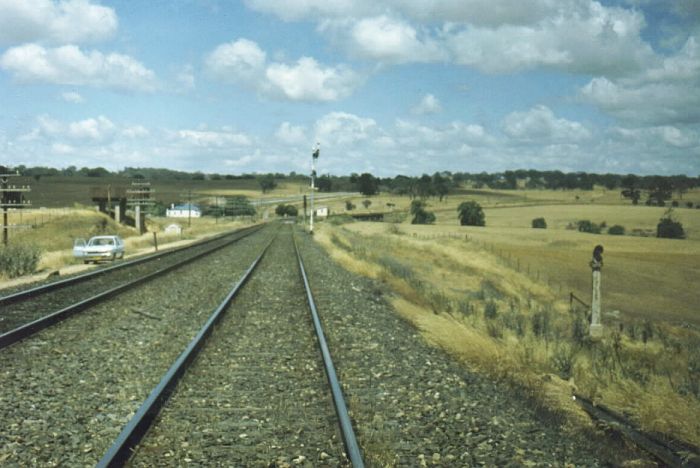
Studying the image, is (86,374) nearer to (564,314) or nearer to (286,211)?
(564,314)

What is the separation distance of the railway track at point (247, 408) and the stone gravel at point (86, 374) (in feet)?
1.02

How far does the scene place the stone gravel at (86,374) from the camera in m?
5.43

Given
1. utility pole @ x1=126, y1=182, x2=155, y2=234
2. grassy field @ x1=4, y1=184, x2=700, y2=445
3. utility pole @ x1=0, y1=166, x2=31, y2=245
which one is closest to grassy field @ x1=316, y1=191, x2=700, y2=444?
grassy field @ x1=4, y1=184, x2=700, y2=445

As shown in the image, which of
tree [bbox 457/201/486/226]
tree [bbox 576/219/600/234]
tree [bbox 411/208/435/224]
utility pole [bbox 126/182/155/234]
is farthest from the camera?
tree [bbox 411/208/435/224]

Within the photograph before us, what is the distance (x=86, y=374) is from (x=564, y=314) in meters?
18.2

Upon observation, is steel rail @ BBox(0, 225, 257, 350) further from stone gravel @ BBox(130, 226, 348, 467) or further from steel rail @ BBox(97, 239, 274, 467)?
stone gravel @ BBox(130, 226, 348, 467)

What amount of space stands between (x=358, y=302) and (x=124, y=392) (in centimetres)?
839

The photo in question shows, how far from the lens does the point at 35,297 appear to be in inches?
599

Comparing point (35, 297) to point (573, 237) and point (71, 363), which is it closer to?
point (71, 363)

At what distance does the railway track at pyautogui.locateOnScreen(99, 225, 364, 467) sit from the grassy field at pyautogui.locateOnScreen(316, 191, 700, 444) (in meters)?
2.46

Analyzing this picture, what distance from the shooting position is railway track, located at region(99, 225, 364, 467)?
5.22 meters

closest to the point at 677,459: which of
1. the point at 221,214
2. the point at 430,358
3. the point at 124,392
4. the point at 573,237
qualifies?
the point at 430,358

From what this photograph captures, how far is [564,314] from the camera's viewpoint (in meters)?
22.3

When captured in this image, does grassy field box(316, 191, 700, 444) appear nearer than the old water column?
Yes
